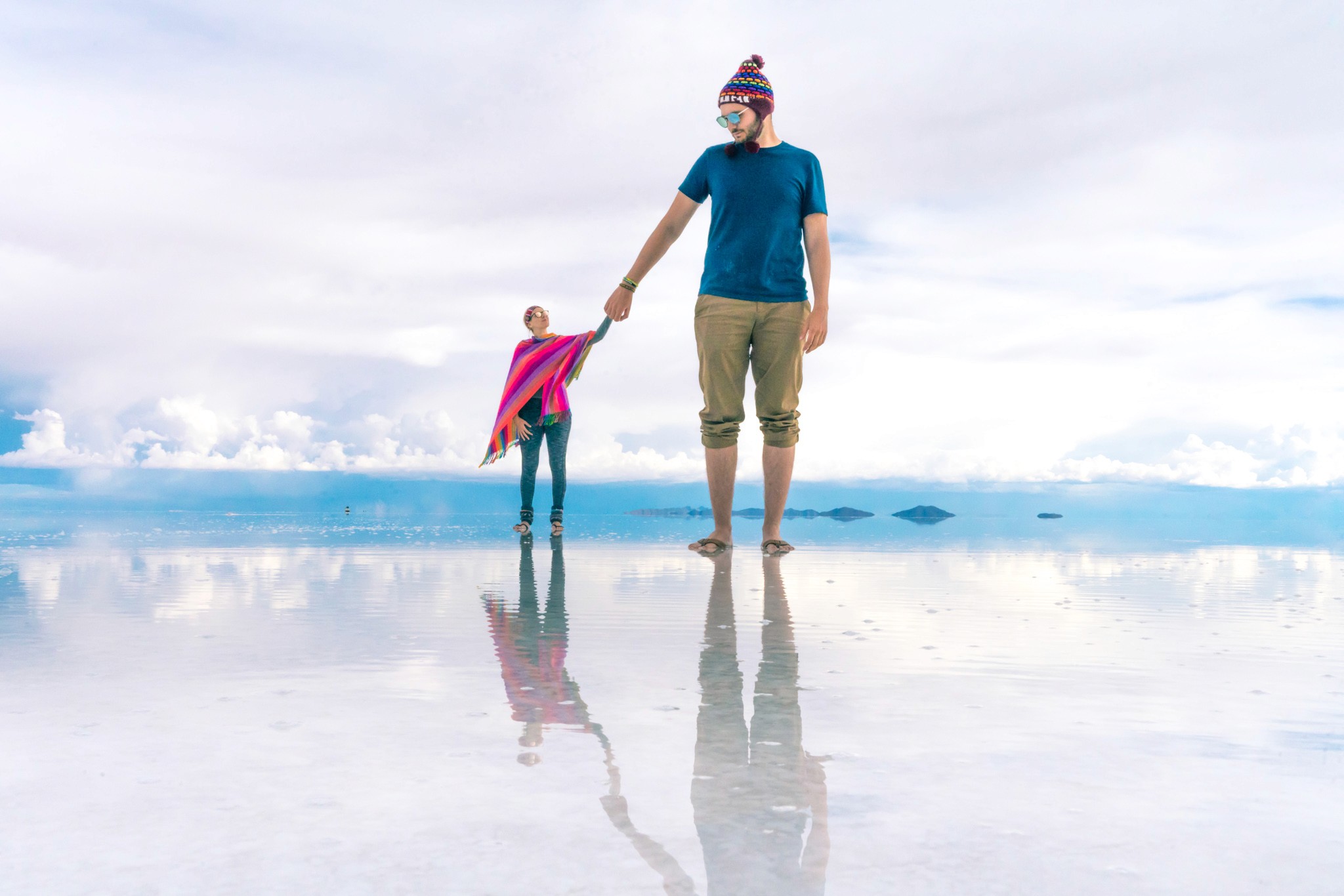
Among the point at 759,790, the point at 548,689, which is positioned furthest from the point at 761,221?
the point at 759,790

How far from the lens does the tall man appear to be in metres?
4.57

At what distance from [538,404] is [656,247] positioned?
285 cm

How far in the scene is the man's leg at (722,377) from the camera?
4.62 m

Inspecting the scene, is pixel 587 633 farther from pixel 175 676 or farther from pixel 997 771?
pixel 997 771

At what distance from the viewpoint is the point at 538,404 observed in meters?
7.50

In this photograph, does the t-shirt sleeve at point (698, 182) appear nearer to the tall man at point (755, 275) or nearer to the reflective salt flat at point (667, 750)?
the tall man at point (755, 275)

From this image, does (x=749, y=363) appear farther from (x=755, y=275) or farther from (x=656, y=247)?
(x=656, y=247)

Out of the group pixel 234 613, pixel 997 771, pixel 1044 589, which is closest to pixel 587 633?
pixel 234 613

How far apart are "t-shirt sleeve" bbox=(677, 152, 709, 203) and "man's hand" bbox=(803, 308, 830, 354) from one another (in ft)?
2.84

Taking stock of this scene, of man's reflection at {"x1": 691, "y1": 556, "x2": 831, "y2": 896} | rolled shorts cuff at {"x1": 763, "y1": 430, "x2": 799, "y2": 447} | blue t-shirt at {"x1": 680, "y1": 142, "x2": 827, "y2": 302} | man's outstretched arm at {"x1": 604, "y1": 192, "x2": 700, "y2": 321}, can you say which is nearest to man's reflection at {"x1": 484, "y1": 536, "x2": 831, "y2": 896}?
man's reflection at {"x1": 691, "y1": 556, "x2": 831, "y2": 896}

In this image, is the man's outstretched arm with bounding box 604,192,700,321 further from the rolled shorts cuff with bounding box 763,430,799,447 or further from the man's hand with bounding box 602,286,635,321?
the rolled shorts cuff with bounding box 763,430,799,447

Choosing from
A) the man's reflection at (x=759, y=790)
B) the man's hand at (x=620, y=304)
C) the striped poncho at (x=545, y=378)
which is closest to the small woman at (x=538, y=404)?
the striped poncho at (x=545, y=378)

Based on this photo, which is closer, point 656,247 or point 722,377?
point 722,377

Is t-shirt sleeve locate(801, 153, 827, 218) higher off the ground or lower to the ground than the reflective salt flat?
higher
